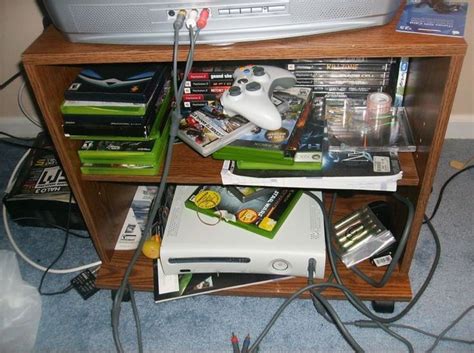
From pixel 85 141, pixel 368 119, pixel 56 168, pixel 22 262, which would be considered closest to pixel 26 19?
pixel 56 168

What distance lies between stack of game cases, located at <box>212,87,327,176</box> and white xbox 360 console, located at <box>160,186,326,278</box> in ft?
0.53

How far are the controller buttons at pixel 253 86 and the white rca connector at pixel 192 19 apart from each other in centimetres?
15

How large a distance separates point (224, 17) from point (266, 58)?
85 mm

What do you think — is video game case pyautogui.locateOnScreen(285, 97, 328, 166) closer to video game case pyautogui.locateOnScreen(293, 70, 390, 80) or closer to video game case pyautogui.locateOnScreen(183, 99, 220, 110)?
video game case pyautogui.locateOnScreen(293, 70, 390, 80)

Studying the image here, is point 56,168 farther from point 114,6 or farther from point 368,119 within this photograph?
point 368,119

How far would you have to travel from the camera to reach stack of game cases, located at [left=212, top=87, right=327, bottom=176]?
0.82 m

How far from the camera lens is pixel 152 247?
1.00 meters

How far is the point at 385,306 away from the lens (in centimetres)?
98

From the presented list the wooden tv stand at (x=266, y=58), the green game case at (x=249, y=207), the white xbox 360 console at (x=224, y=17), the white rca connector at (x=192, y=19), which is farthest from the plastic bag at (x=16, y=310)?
the white rca connector at (x=192, y=19)

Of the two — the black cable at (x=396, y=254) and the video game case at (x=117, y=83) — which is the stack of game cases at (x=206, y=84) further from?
the black cable at (x=396, y=254)

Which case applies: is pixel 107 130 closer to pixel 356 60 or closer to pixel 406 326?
pixel 356 60

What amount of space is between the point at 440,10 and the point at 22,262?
103cm

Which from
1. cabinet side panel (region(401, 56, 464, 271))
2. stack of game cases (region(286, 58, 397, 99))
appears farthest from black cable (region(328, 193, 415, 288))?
stack of game cases (region(286, 58, 397, 99))

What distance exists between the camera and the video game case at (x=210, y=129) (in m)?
0.83
